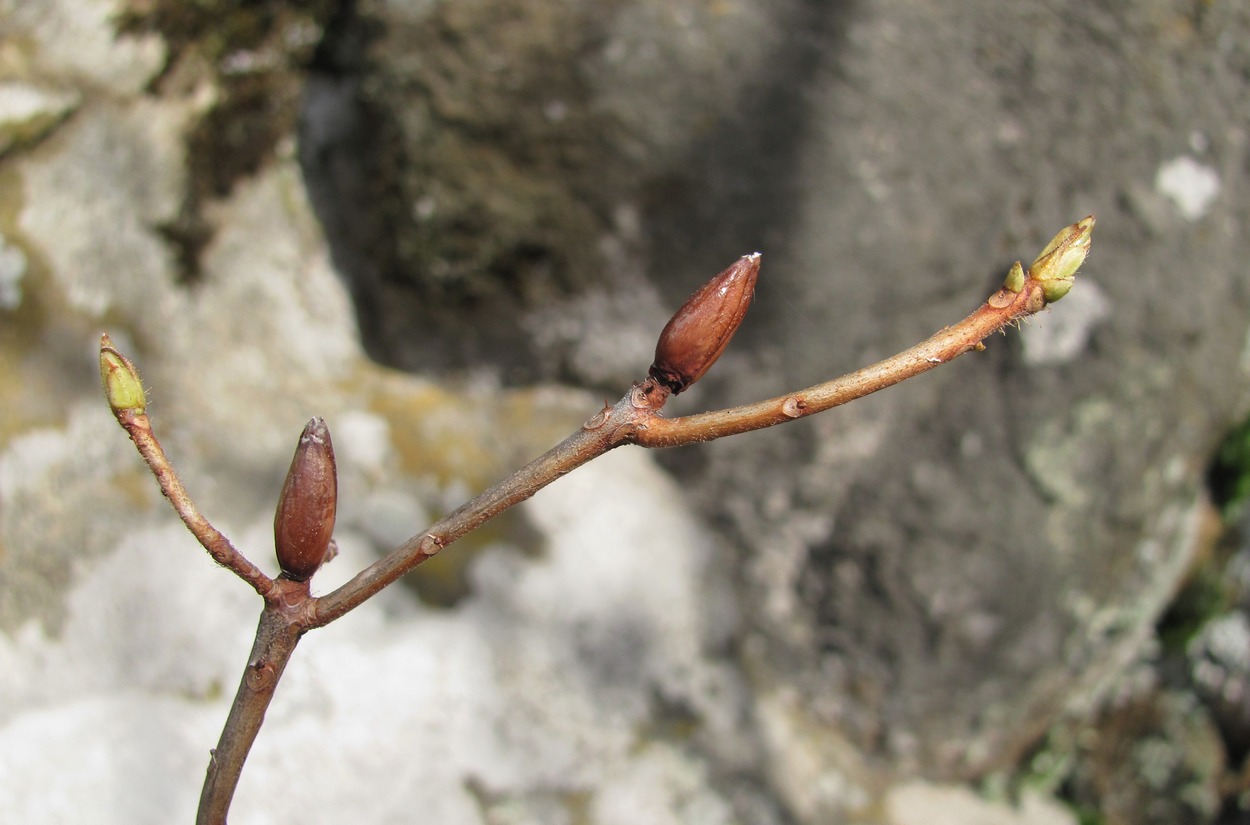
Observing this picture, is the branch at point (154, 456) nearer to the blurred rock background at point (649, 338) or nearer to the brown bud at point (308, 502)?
the brown bud at point (308, 502)

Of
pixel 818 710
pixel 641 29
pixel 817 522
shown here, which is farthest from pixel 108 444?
pixel 818 710

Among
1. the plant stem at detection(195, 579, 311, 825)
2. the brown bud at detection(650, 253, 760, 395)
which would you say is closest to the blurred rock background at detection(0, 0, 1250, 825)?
the plant stem at detection(195, 579, 311, 825)

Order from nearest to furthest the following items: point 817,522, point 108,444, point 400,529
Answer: point 108,444, point 400,529, point 817,522

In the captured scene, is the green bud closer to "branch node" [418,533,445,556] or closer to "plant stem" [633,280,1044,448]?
"plant stem" [633,280,1044,448]

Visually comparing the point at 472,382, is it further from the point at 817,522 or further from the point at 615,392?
the point at 817,522

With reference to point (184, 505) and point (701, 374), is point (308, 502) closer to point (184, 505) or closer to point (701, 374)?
point (184, 505)

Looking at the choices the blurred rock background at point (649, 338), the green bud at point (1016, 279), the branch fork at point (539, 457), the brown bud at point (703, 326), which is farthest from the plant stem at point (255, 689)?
the blurred rock background at point (649, 338)
